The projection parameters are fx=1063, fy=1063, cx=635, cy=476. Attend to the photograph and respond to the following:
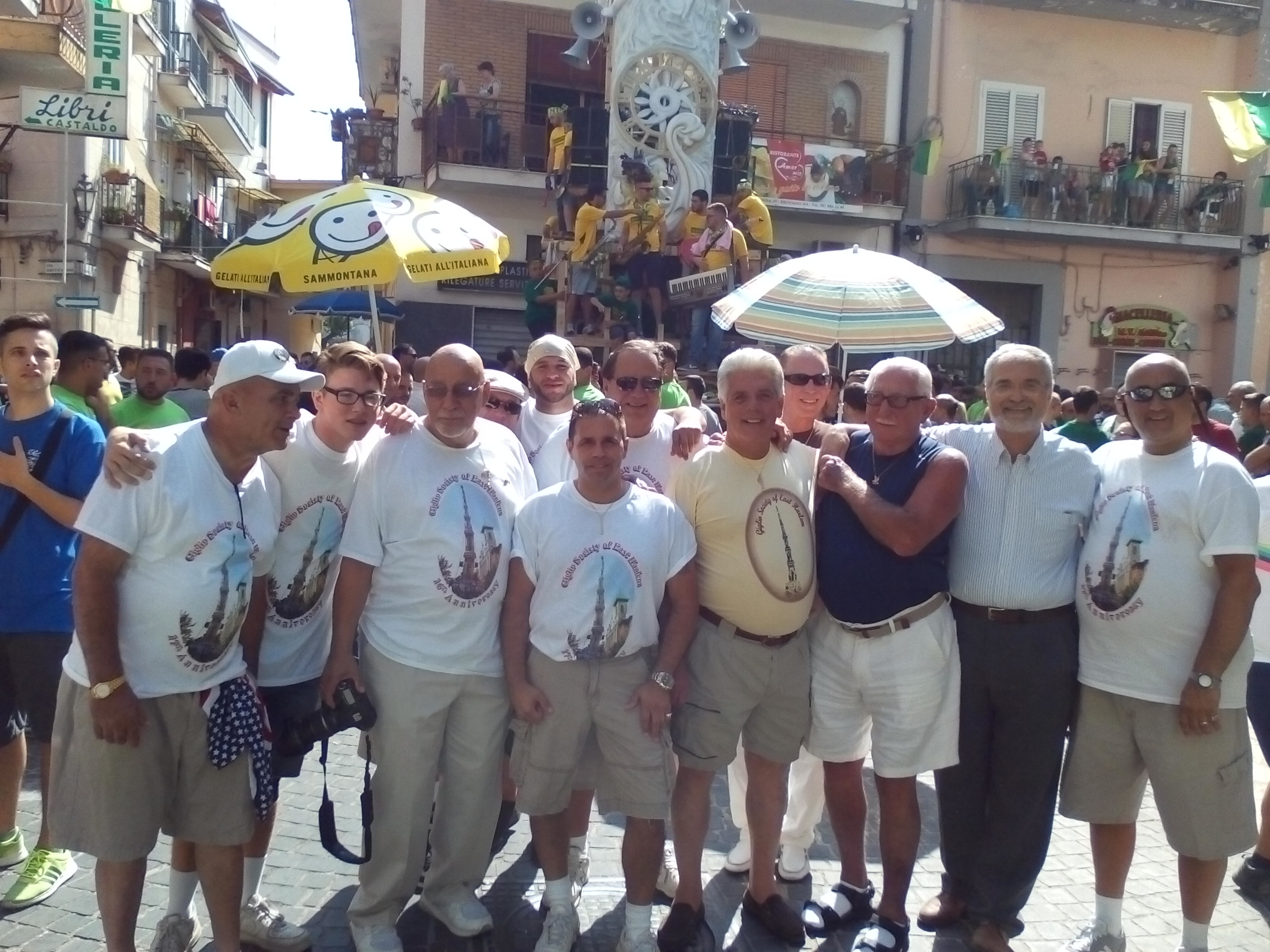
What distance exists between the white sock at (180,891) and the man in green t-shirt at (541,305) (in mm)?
10034

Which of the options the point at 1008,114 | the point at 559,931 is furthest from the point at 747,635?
the point at 1008,114

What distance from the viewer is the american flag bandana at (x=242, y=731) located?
3203mm

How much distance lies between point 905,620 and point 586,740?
118 cm

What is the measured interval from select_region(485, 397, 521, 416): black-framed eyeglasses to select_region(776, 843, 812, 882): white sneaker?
214cm

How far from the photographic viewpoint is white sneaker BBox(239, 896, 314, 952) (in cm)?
368

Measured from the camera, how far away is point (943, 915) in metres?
4.02

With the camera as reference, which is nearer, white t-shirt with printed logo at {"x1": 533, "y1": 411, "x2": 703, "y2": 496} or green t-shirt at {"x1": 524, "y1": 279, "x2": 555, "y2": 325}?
white t-shirt with printed logo at {"x1": 533, "y1": 411, "x2": 703, "y2": 496}

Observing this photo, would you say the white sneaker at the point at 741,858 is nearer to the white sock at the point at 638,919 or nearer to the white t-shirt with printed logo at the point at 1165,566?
the white sock at the point at 638,919

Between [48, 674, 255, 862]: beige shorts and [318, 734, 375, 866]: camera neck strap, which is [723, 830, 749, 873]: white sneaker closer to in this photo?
[318, 734, 375, 866]: camera neck strap

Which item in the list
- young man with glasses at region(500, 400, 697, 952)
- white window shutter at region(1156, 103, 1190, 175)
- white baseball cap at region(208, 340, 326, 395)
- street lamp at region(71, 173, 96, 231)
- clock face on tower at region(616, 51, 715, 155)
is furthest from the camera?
street lamp at region(71, 173, 96, 231)

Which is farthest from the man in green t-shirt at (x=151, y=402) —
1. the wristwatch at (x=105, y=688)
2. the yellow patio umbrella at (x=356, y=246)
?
the wristwatch at (x=105, y=688)

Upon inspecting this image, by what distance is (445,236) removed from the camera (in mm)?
5238

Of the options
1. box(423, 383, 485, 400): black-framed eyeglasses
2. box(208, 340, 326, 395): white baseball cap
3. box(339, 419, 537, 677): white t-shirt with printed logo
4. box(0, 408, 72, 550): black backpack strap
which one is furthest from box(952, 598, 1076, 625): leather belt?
box(0, 408, 72, 550): black backpack strap

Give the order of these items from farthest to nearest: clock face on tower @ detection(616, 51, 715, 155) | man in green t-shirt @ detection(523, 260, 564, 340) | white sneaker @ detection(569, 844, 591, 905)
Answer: clock face on tower @ detection(616, 51, 715, 155) < man in green t-shirt @ detection(523, 260, 564, 340) < white sneaker @ detection(569, 844, 591, 905)
